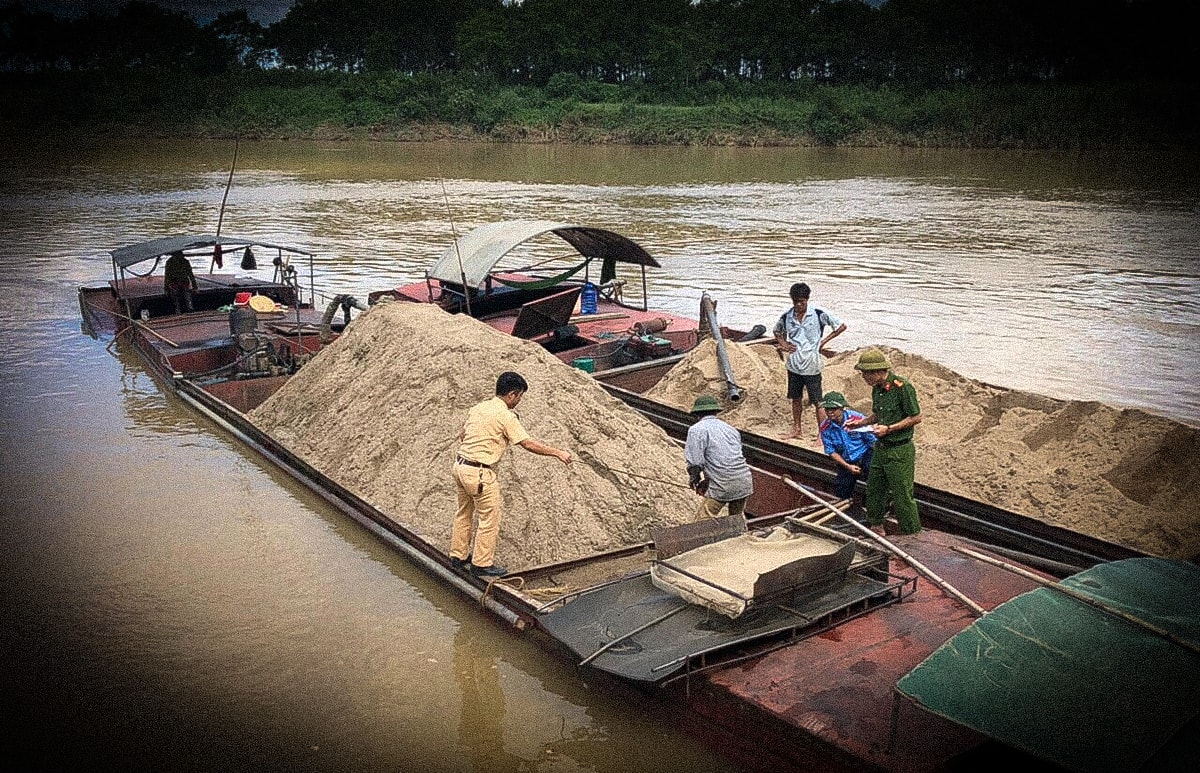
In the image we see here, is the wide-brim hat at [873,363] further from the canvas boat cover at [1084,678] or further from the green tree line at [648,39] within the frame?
the green tree line at [648,39]

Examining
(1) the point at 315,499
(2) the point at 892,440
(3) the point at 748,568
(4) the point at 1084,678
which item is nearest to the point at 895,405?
(2) the point at 892,440

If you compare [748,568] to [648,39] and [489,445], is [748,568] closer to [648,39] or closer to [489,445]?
[489,445]

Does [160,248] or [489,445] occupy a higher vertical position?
[160,248]

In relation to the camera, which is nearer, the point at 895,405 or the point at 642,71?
the point at 895,405

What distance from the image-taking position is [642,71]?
75688mm

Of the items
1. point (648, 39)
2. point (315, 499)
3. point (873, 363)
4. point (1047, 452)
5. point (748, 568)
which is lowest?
point (315, 499)

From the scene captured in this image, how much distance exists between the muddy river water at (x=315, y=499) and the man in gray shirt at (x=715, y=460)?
4.78 feet

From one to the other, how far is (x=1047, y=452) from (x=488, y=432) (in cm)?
485

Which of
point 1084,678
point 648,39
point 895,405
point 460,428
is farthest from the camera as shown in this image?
point 648,39

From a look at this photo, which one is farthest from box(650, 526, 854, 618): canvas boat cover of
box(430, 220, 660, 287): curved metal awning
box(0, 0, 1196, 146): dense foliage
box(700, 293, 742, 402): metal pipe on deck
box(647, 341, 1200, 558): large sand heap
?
box(0, 0, 1196, 146): dense foliage

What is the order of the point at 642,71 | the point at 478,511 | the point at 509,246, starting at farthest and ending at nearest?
the point at 642,71 → the point at 509,246 → the point at 478,511

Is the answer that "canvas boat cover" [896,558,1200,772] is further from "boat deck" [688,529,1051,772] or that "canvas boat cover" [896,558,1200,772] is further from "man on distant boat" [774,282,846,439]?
"man on distant boat" [774,282,846,439]

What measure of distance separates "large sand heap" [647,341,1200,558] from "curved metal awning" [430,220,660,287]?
147 inches

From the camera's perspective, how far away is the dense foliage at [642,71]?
2061 inches
